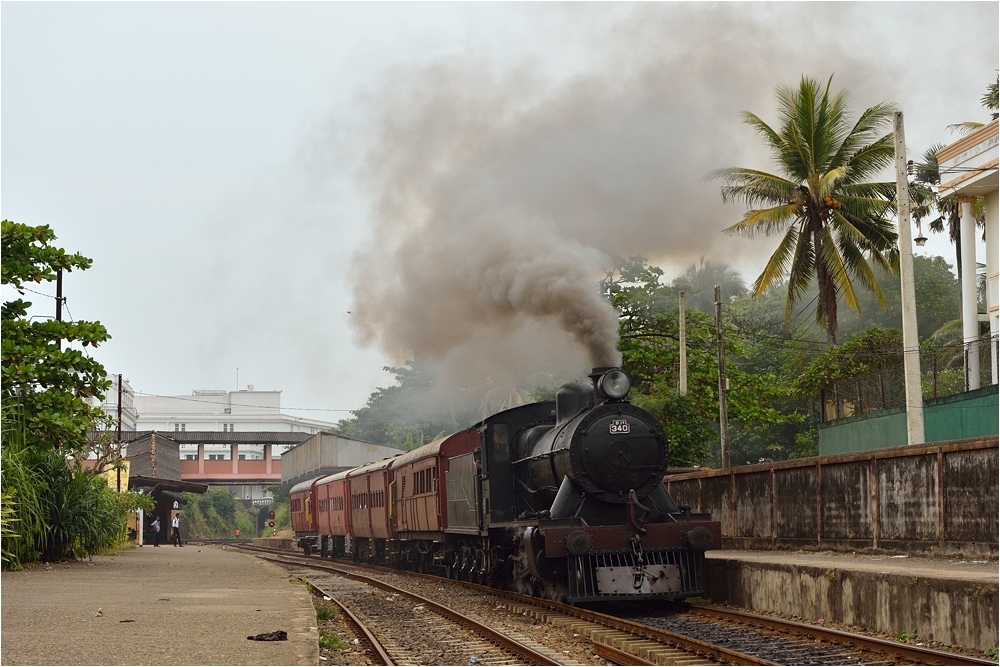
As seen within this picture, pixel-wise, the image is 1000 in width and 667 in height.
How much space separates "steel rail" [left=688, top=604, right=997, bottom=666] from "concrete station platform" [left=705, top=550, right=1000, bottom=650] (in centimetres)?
41

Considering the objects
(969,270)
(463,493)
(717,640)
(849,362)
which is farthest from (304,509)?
(717,640)

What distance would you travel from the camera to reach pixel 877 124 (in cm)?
2762

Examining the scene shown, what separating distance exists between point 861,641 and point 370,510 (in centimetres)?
1731

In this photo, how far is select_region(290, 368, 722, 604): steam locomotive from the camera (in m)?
12.7

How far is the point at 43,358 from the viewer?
16594mm

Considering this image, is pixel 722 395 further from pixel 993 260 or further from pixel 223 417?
pixel 223 417

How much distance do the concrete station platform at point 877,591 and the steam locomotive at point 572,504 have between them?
759 millimetres

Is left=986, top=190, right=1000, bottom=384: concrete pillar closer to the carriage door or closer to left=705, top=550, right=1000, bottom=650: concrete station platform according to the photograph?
left=705, top=550, right=1000, bottom=650: concrete station platform

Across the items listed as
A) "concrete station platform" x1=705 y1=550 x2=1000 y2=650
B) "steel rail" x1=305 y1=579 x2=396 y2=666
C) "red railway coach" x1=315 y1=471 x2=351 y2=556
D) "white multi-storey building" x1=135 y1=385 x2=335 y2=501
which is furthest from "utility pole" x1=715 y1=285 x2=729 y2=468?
"white multi-storey building" x1=135 y1=385 x2=335 y2=501

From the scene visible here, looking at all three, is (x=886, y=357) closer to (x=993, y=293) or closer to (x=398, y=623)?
(x=993, y=293)

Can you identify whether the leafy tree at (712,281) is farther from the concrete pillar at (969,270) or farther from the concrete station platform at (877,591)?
the concrete station platform at (877,591)

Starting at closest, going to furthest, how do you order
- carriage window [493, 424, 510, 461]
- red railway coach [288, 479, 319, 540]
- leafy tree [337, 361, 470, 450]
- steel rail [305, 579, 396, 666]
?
steel rail [305, 579, 396, 666] → carriage window [493, 424, 510, 461] → red railway coach [288, 479, 319, 540] → leafy tree [337, 361, 470, 450]

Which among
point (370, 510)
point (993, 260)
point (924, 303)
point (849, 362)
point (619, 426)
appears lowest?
point (370, 510)

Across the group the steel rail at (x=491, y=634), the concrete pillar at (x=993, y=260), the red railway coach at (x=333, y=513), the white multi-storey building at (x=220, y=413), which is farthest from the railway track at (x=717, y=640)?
the white multi-storey building at (x=220, y=413)
